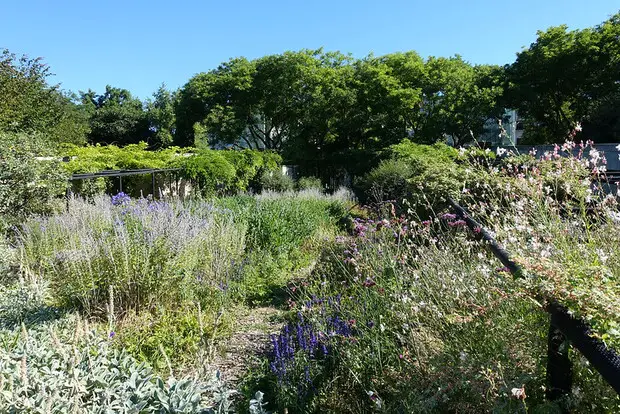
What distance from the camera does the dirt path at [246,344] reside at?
2.86 m

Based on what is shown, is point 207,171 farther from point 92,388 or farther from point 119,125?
point 119,125

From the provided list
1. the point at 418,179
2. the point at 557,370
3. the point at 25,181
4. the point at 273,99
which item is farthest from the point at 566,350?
the point at 273,99

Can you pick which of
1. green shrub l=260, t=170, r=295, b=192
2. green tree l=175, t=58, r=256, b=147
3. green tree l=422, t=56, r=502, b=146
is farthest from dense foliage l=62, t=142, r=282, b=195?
green tree l=422, t=56, r=502, b=146

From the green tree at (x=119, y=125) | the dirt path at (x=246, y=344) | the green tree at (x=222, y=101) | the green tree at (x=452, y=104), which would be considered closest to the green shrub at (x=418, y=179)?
the dirt path at (x=246, y=344)

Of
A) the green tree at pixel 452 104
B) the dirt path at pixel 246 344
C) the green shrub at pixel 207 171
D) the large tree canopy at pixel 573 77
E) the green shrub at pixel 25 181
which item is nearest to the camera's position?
the dirt path at pixel 246 344

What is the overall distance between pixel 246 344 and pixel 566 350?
96.2 inches

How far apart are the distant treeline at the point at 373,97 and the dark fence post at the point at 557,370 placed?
1650cm

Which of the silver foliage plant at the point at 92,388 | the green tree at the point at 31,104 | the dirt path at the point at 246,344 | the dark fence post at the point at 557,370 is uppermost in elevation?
the green tree at the point at 31,104

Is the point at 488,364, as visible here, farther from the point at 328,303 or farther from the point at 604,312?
the point at 328,303

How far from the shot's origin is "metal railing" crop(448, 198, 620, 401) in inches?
35.1

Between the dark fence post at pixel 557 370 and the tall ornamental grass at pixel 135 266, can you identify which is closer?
the dark fence post at pixel 557 370

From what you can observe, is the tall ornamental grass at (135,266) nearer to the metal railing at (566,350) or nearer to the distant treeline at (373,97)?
the metal railing at (566,350)

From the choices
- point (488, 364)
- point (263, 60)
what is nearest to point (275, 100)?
point (263, 60)

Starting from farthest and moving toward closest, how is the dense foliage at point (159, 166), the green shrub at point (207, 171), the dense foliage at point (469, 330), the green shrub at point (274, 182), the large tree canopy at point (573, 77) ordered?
the large tree canopy at point (573, 77), the green shrub at point (274, 182), the green shrub at point (207, 171), the dense foliage at point (159, 166), the dense foliage at point (469, 330)
